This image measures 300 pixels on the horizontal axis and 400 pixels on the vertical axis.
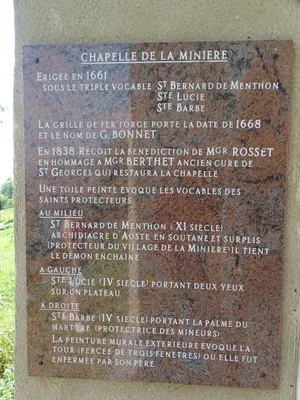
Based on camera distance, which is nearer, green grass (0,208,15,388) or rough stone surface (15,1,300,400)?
rough stone surface (15,1,300,400)

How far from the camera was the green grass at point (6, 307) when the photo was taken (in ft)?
11.9

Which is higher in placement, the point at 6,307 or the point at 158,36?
the point at 158,36

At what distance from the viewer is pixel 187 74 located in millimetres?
1820

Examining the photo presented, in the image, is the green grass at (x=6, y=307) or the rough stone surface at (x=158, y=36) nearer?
the rough stone surface at (x=158, y=36)

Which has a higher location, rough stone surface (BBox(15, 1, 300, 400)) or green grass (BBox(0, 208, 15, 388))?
rough stone surface (BBox(15, 1, 300, 400))

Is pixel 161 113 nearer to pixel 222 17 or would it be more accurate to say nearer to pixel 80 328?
pixel 222 17

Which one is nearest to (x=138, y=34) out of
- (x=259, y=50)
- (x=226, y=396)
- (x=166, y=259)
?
(x=259, y=50)

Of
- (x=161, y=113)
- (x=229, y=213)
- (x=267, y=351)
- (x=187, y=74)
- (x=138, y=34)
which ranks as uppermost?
(x=138, y=34)

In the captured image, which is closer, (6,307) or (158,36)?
(158,36)

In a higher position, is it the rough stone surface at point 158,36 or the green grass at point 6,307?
the rough stone surface at point 158,36

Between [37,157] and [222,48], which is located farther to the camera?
[37,157]

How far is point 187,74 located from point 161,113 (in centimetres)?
20

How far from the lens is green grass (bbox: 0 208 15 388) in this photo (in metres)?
3.62

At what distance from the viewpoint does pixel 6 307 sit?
16.1ft
